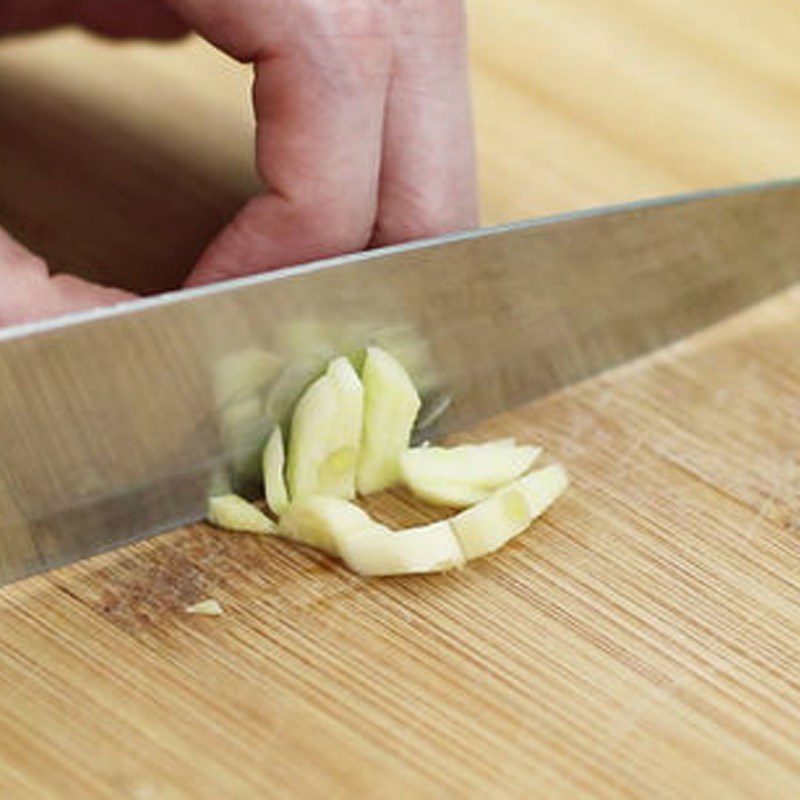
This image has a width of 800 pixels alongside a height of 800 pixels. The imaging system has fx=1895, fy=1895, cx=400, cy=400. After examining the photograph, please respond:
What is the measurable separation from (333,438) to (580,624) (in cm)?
19

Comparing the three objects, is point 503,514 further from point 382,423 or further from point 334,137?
point 334,137

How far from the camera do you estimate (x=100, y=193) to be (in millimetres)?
1481

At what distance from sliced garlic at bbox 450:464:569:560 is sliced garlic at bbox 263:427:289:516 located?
11 centimetres

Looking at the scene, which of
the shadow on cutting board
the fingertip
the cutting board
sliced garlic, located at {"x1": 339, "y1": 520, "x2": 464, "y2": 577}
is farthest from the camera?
the shadow on cutting board

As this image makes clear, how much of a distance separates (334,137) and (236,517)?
0.84 ft

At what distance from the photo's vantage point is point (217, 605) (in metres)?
1.11

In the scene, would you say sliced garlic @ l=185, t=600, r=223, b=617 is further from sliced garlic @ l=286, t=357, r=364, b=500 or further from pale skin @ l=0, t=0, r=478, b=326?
pale skin @ l=0, t=0, r=478, b=326

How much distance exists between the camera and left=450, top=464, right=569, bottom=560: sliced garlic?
3.81 ft

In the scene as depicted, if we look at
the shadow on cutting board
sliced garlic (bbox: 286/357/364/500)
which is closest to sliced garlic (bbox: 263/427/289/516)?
sliced garlic (bbox: 286/357/364/500)

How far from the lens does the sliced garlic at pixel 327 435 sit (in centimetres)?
118

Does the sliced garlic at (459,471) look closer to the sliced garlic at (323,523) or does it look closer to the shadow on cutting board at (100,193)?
the sliced garlic at (323,523)

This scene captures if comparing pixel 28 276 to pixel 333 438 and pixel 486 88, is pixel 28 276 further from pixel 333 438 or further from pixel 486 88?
pixel 486 88

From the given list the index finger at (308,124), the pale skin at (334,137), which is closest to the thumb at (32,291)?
the pale skin at (334,137)

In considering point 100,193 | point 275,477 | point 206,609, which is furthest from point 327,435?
point 100,193
